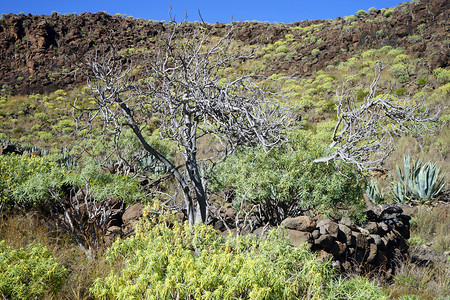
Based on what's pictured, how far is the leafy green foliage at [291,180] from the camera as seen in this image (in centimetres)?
461

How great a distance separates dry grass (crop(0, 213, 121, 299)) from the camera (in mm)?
3230

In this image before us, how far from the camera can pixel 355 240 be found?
463 cm

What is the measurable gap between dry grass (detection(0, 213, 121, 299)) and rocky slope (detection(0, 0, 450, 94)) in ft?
51.6

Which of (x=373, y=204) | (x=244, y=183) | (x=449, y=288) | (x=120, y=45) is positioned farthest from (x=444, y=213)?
(x=120, y=45)

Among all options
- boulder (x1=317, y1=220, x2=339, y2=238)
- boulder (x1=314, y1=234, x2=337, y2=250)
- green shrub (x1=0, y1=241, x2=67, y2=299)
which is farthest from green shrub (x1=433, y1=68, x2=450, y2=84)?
green shrub (x1=0, y1=241, x2=67, y2=299)

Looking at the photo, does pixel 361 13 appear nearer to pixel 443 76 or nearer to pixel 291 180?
pixel 443 76

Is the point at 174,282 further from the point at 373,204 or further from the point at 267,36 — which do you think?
the point at 267,36

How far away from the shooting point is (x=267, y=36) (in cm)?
3738

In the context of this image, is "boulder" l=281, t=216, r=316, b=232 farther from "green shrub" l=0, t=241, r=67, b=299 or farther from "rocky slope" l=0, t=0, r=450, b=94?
"rocky slope" l=0, t=0, r=450, b=94

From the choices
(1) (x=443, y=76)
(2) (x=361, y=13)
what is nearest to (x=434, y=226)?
(1) (x=443, y=76)

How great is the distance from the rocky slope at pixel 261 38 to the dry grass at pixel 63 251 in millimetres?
15724

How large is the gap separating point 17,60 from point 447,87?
129 feet

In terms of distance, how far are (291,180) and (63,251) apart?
10.2ft

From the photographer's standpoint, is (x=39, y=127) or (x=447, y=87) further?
(x=39, y=127)
